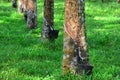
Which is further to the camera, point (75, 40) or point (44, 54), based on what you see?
point (44, 54)

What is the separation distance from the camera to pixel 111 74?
9.95 m

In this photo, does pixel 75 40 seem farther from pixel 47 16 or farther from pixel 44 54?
pixel 47 16

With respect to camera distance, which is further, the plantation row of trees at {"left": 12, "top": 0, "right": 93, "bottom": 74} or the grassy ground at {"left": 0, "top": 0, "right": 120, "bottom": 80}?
the grassy ground at {"left": 0, "top": 0, "right": 120, "bottom": 80}

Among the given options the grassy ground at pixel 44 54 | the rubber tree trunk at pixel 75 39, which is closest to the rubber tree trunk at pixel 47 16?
the grassy ground at pixel 44 54

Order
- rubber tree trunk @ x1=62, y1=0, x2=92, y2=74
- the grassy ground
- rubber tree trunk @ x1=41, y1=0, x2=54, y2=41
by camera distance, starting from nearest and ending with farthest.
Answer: rubber tree trunk @ x1=62, y1=0, x2=92, y2=74
the grassy ground
rubber tree trunk @ x1=41, y1=0, x2=54, y2=41

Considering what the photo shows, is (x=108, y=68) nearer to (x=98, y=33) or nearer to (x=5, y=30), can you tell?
(x=98, y=33)

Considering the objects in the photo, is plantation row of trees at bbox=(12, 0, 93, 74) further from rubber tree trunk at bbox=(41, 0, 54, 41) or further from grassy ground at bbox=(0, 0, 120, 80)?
rubber tree trunk at bbox=(41, 0, 54, 41)

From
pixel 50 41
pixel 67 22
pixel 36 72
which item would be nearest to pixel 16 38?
pixel 50 41

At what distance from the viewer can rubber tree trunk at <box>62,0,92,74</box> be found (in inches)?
370

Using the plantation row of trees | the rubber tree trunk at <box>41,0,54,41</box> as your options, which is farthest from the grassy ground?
the rubber tree trunk at <box>41,0,54,41</box>

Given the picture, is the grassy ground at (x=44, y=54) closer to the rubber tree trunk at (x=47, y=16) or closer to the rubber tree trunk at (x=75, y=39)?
the rubber tree trunk at (x=75, y=39)

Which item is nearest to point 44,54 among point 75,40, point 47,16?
point 47,16

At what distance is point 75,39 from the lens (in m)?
9.48

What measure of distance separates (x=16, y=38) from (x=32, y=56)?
4036 mm
